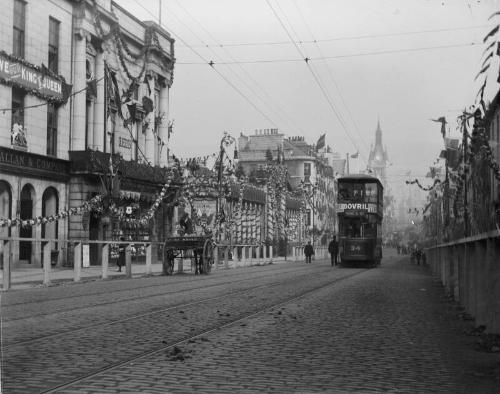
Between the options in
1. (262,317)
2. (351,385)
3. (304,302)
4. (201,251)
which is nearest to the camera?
(351,385)

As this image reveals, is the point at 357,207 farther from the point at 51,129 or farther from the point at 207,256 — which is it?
the point at 51,129

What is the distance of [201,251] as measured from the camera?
2627cm

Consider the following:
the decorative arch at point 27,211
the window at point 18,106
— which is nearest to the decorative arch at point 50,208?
the decorative arch at point 27,211

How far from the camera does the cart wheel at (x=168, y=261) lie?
2664 cm

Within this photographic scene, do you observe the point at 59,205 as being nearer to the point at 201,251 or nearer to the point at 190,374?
the point at 201,251

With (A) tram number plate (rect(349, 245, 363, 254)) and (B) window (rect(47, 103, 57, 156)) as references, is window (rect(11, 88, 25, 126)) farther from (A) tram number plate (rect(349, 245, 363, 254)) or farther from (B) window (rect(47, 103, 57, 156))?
(A) tram number plate (rect(349, 245, 363, 254))

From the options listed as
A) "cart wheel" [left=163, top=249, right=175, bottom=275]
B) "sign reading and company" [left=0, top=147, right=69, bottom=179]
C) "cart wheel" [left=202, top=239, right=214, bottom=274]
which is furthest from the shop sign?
"cart wheel" [left=202, top=239, right=214, bottom=274]

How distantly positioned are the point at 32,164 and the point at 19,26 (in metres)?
5.83

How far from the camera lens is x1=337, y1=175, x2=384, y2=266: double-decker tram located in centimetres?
3559

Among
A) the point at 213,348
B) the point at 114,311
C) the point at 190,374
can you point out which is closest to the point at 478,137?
the point at 114,311

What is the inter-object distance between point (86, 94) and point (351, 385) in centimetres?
3099

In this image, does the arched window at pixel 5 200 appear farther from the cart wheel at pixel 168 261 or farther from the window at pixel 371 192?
the window at pixel 371 192

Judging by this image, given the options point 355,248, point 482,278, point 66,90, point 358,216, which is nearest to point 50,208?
point 66,90

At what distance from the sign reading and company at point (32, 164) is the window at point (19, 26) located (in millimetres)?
4237
